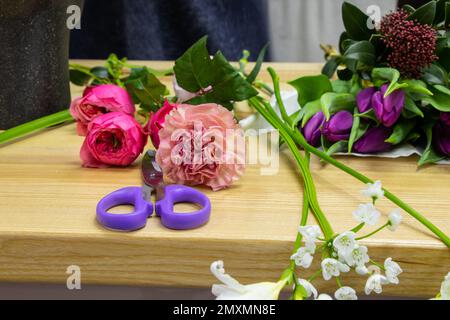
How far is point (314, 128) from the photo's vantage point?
1.70ft

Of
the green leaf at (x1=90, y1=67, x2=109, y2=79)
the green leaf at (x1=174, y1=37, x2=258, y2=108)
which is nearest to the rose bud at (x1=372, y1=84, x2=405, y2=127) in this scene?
the green leaf at (x1=174, y1=37, x2=258, y2=108)

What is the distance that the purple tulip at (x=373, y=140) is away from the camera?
0.52 m

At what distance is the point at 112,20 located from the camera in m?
0.95

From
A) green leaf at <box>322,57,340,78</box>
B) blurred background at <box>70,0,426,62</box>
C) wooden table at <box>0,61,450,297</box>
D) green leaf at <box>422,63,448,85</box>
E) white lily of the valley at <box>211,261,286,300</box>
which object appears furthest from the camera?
blurred background at <box>70,0,426,62</box>

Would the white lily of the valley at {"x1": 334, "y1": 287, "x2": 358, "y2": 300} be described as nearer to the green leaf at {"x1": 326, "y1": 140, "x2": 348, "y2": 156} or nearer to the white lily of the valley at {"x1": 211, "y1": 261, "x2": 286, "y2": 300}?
the white lily of the valley at {"x1": 211, "y1": 261, "x2": 286, "y2": 300}

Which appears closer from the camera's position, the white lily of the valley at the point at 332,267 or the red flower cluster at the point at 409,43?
the white lily of the valley at the point at 332,267

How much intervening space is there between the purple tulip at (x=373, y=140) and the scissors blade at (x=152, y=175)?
0.59ft

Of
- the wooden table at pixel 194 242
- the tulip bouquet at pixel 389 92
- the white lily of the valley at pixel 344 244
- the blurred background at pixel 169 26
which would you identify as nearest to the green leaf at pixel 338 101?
the tulip bouquet at pixel 389 92

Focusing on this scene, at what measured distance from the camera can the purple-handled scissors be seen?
395 mm

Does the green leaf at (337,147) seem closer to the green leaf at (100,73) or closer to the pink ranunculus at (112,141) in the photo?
the pink ranunculus at (112,141)

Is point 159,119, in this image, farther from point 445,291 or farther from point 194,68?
point 445,291

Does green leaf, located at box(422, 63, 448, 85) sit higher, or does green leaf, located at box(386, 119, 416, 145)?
green leaf, located at box(422, 63, 448, 85)

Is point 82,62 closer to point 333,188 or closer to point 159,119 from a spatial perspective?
point 159,119
